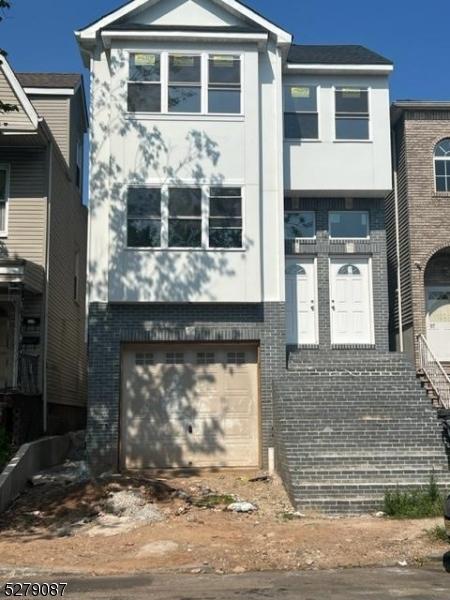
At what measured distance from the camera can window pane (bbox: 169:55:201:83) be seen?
16266mm

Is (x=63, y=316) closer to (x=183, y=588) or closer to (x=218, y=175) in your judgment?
(x=218, y=175)

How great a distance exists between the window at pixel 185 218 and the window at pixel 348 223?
3596 mm

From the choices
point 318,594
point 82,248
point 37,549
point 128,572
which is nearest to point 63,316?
point 82,248

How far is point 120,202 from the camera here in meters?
15.8

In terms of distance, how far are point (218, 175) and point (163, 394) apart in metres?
4.89

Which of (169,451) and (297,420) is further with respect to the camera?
(169,451)

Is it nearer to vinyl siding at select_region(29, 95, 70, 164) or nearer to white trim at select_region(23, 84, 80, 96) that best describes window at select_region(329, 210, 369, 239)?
vinyl siding at select_region(29, 95, 70, 164)

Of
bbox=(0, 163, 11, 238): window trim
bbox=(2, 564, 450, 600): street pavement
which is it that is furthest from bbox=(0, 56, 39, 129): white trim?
bbox=(2, 564, 450, 600): street pavement

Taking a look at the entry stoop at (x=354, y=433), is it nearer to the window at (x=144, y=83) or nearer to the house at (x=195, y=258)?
the house at (x=195, y=258)

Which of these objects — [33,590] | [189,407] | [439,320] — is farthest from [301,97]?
[33,590]

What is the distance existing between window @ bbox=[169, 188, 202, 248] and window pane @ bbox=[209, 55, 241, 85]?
2.62 m

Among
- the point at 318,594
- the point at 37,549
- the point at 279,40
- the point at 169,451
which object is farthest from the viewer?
the point at 279,40

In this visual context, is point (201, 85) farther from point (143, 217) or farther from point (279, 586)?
point (279, 586)

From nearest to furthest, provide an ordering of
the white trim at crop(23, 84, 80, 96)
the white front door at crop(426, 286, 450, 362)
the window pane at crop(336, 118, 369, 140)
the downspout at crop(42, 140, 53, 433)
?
1. the downspout at crop(42, 140, 53, 433)
2. the window pane at crop(336, 118, 369, 140)
3. the white front door at crop(426, 286, 450, 362)
4. the white trim at crop(23, 84, 80, 96)
